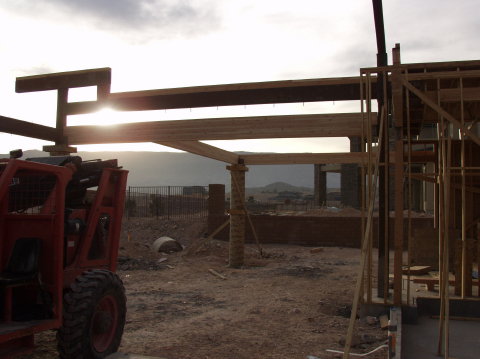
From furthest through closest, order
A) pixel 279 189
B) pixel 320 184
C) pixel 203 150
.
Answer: pixel 279 189 < pixel 320 184 < pixel 203 150

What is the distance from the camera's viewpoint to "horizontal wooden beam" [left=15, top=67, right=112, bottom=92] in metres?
7.86

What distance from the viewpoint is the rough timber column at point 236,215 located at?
45.4 feet

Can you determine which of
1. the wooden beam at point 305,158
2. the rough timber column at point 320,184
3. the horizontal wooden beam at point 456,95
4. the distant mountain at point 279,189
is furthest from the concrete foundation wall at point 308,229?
the distant mountain at point 279,189

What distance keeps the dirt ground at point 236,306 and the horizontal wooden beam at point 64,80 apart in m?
3.99

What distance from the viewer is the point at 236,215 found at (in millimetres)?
13898

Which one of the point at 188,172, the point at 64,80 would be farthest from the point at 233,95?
the point at 188,172

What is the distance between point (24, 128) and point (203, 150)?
14.3ft

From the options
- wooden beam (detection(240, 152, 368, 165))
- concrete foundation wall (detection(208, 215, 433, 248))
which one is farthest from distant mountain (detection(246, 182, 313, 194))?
wooden beam (detection(240, 152, 368, 165))

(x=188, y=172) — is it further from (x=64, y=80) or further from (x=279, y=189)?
(x=64, y=80)

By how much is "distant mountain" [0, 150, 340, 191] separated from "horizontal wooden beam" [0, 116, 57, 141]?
14873 centimetres

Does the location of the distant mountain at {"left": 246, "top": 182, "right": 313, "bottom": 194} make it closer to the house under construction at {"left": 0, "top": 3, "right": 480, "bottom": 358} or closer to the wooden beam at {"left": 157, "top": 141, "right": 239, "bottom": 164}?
the wooden beam at {"left": 157, "top": 141, "right": 239, "bottom": 164}

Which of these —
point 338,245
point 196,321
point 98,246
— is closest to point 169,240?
point 338,245

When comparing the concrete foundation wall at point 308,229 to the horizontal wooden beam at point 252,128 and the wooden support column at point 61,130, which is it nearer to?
the wooden support column at point 61,130

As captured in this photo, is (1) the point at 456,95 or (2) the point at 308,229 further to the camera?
(2) the point at 308,229
